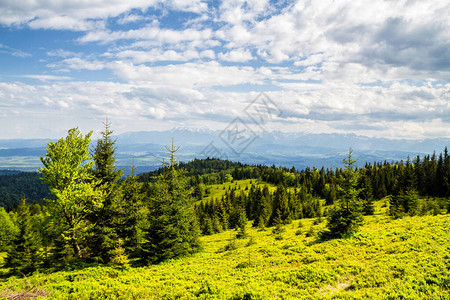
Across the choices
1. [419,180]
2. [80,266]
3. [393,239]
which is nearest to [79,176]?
[80,266]

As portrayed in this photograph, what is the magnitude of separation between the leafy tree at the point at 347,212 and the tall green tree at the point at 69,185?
88.4 feet

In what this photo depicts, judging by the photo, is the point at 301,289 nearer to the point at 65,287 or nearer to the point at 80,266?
the point at 65,287

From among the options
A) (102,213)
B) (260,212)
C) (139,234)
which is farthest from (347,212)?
(260,212)

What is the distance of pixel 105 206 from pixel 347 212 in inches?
1110

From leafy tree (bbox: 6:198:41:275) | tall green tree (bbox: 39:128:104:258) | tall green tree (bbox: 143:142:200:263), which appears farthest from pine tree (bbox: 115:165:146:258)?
leafy tree (bbox: 6:198:41:275)

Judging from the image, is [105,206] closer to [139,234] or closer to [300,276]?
[139,234]

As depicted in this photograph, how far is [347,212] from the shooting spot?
26453mm

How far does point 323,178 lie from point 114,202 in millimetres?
124549

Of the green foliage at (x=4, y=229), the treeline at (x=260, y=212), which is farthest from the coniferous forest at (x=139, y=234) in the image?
the green foliage at (x=4, y=229)

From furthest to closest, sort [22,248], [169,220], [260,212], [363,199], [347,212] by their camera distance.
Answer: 1. [260,212]
2. [363,199]
3. [22,248]
4. [347,212]
5. [169,220]

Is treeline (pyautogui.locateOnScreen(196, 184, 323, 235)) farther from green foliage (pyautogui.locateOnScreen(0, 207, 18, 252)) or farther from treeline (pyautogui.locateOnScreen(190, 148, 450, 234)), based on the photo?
green foliage (pyautogui.locateOnScreen(0, 207, 18, 252))

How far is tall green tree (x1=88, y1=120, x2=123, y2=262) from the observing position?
914 inches

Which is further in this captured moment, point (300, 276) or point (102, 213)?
point (102, 213)

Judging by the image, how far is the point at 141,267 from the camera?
23.3 meters
